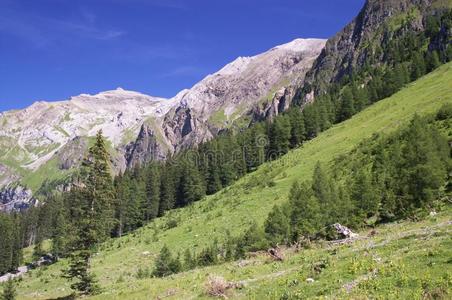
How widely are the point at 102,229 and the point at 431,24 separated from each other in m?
150

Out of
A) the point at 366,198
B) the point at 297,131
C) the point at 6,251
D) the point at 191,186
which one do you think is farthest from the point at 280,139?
the point at 366,198

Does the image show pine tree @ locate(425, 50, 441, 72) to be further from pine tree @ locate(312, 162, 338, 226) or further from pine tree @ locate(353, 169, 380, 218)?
pine tree @ locate(353, 169, 380, 218)

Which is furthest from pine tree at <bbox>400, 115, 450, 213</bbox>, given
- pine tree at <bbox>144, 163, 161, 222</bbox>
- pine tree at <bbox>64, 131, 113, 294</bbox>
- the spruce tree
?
pine tree at <bbox>144, 163, 161, 222</bbox>

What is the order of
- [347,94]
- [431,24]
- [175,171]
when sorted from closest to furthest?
[347,94], [175,171], [431,24]

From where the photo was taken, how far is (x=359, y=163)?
5391 centimetres

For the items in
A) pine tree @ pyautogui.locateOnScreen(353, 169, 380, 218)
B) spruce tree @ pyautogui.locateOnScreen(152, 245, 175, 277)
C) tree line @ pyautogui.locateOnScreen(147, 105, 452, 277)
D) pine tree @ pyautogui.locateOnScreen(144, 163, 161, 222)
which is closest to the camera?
tree line @ pyautogui.locateOnScreen(147, 105, 452, 277)

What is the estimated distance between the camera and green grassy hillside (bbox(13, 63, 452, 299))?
57.5 ft

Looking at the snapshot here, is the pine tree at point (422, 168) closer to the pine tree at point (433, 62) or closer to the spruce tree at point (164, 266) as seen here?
the spruce tree at point (164, 266)

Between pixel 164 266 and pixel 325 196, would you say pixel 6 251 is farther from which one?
pixel 325 196

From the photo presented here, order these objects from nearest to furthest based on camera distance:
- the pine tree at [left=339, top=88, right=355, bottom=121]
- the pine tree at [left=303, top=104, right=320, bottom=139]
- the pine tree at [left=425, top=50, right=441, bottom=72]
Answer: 1. the pine tree at [left=339, top=88, right=355, bottom=121]
2. the pine tree at [left=425, top=50, right=441, bottom=72]
3. the pine tree at [left=303, top=104, right=320, bottom=139]

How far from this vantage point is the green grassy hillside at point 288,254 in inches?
690

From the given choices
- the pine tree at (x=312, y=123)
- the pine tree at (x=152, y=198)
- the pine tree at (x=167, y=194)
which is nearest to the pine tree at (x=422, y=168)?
the pine tree at (x=312, y=123)

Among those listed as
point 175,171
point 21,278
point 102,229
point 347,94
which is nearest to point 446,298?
point 102,229

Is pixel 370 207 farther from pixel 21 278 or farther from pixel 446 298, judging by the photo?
pixel 21 278
